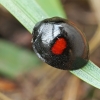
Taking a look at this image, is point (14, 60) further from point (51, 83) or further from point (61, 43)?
point (61, 43)

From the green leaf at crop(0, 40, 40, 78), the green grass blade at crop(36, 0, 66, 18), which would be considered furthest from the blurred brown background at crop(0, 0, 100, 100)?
the green grass blade at crop(36, 0, 66, 18)

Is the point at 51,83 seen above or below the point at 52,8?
below

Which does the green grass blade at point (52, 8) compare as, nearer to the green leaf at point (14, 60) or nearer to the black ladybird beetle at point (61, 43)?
the black ladybird beetle at point (61, 43)

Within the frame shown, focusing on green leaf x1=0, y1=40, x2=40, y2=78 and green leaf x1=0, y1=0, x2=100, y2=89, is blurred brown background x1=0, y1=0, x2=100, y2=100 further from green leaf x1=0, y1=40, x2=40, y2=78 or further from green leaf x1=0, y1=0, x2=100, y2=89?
green leaf x1=0, y1=0, x2=100, y2=89

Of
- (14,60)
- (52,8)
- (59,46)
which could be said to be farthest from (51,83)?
(59,46)

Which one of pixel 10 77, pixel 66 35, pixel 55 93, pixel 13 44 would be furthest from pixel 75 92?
pixel 66 35
